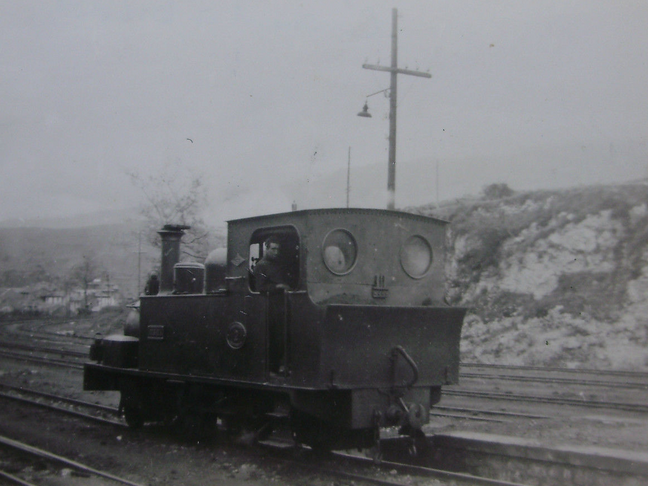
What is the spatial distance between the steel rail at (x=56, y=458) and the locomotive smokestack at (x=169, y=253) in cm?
243

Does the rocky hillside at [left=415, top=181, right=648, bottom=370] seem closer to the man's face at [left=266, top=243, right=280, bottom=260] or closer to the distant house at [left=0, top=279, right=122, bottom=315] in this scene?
the man's face at [left=266, top=243, right=280, bottom=260]

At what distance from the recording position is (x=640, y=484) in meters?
5.56

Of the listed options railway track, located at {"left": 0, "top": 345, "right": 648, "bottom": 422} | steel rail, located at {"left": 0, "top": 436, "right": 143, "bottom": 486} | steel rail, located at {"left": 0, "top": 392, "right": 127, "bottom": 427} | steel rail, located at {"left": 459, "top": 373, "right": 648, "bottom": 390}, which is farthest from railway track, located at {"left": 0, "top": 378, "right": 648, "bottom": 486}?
steel rail, located at {"left": 459, "top": 373, "right": 648, "bottom": 390}

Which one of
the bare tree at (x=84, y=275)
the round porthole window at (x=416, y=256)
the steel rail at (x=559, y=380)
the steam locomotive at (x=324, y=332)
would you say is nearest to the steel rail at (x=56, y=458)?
the steam locomotive at (x=324, y=332)

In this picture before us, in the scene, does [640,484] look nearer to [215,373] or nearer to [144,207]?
[215,373]

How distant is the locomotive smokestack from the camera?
8711 mm

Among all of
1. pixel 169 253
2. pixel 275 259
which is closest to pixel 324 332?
pixel 275 259

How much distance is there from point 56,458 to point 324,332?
360cm

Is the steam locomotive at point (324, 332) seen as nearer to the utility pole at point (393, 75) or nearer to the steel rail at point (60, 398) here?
the steel rail at point (60, 398)

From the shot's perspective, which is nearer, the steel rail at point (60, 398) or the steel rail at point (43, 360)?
the steel rail at point (60, 398)

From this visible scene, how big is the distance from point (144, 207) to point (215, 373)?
93.0ft

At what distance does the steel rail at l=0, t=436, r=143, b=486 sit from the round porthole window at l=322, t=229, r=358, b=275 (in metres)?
2.78

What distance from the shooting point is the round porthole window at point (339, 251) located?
6199 millimetres

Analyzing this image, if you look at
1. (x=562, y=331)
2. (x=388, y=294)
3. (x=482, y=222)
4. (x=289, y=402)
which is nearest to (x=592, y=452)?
(x=388, y=294)
